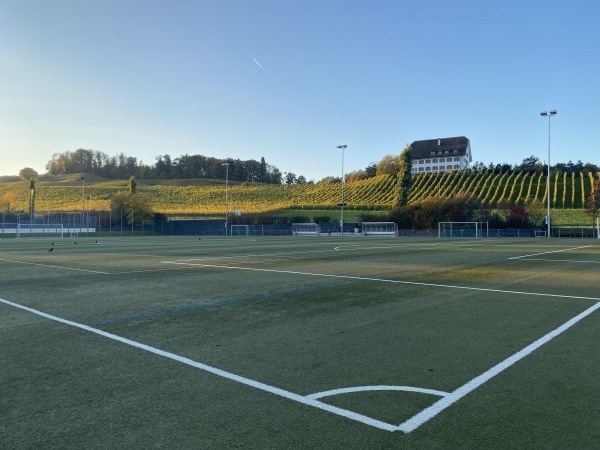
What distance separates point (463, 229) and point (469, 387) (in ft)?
170

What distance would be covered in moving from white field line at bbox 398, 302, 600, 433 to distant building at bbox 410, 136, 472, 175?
133m

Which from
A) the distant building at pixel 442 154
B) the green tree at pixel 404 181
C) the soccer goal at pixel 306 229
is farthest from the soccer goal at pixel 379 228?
the distant building at pixel 442 154

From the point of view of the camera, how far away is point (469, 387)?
12.7 ft

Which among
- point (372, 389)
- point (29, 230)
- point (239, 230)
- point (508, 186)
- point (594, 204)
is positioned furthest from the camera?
point (508, 186)

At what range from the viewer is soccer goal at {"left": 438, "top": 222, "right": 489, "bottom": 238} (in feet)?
170

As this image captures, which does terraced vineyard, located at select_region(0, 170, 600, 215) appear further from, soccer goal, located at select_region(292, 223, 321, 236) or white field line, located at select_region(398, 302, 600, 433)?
white field line, located at select_region(398, 302, 600, 433)

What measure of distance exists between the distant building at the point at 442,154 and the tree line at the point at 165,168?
60.1 meters

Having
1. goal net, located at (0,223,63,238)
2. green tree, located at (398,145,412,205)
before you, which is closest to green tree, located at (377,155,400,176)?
green tree, located at (398,145,412,205)

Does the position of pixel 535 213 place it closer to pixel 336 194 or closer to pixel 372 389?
pixel 336 194

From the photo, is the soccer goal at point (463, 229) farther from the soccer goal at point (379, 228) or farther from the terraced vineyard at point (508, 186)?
the terraced vineyard at point (508, 186)

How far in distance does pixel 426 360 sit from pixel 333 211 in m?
78.6

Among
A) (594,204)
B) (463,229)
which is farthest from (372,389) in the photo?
(594,204)

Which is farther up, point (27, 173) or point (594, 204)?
point (27, 173)

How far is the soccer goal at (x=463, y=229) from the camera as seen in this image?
5194cm
